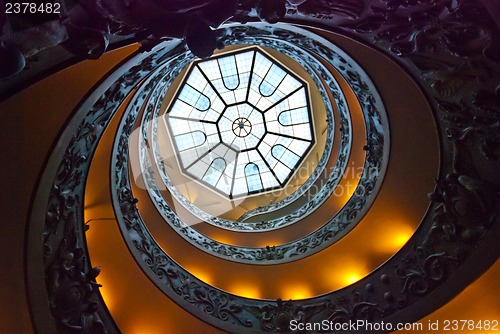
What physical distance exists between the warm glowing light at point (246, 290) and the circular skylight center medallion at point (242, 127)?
6.18 m

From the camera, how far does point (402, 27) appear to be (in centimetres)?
358

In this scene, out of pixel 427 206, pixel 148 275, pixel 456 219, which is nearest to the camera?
pixel 456 219

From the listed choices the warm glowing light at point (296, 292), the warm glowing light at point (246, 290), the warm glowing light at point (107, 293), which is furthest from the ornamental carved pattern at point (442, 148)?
the warm glowing light at point (246, 290)

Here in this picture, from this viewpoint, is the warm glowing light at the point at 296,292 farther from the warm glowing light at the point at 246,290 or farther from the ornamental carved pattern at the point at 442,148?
the ornamental carved pattern at the point at 442,148

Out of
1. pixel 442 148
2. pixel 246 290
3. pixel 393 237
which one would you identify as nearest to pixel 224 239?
pixel 246 290

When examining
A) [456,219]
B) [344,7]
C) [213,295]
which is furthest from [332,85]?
[213,295]

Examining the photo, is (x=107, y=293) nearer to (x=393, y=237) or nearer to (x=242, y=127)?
(x=393, y=237)

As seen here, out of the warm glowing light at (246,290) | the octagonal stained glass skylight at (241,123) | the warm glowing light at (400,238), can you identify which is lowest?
the warm glowing light at (246,290)

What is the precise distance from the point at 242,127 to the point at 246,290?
6432 millimetres

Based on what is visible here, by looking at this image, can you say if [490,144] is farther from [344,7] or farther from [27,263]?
[27,263]

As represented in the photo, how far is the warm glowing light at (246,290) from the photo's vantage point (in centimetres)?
888

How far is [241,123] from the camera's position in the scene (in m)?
13.1

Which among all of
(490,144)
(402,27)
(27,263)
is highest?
(402,27)

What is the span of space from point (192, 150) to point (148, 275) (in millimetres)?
6721
